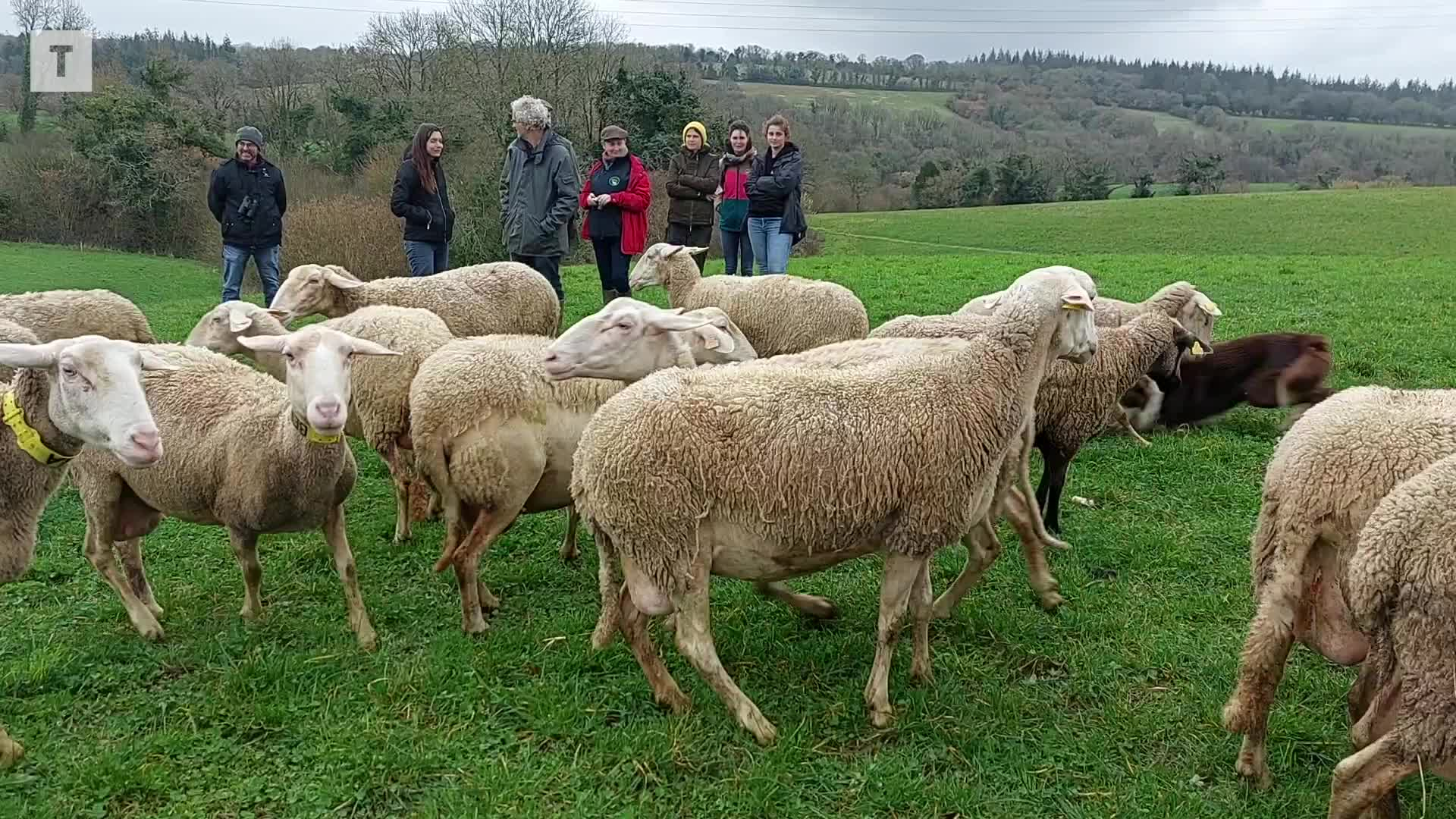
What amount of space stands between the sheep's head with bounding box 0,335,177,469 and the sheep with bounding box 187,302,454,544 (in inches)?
58.5

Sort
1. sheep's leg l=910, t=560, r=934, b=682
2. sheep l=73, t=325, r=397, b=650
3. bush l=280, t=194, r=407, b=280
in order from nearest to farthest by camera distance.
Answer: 1. sheep's leg l=910, t=560, r=934, b=682
2. sheep l=73, t=325, r=397, b=650
3. bush l=280, t=194, r=407, b=280

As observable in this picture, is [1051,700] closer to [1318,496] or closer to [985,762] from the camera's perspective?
[985,762]

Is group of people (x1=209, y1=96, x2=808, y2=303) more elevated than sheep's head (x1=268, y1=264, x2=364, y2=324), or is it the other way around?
group of people (x1=209, y1=96, x2=808, y2=303)

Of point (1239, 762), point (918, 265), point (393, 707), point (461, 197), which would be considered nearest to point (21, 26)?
point (461, 197)

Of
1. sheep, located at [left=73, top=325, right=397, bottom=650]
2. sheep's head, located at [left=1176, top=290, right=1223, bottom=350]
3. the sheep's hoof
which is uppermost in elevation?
sheep's head, located at [left=1176, top=290, right=1223, bottom=350]

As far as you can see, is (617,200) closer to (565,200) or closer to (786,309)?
(565,200)

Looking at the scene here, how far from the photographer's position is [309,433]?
12.8 feet

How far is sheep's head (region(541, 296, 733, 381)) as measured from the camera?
4406 mm

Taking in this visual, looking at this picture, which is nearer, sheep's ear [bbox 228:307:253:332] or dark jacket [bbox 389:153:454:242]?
sheep's ear [bbox 228:307:253:332]

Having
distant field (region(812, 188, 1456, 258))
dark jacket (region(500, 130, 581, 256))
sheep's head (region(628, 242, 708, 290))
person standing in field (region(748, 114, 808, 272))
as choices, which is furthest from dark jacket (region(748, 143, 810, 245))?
distant field (region(812, 188, 1456, 258))

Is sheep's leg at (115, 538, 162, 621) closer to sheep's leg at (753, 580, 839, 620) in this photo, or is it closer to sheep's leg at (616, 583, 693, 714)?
sheep's leg at (616, 583, 693, 714)

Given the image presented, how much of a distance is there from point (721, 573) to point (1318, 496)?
6.51ft

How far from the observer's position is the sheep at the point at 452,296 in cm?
687

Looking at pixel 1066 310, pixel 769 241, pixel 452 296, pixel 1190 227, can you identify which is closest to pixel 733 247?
pixel 769 241
